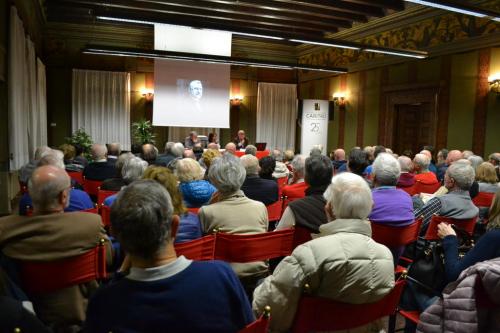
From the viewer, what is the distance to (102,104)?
12836mm

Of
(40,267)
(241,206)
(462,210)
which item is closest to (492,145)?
(462,210)

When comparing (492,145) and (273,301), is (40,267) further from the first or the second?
A: (492,145)

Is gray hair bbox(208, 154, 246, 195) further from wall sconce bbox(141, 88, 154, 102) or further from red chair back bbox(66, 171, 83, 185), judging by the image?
wall sconce bbox(141, 88, 154, 102)

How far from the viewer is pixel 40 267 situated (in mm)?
1938

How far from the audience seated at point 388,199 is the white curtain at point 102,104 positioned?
11.0 meters

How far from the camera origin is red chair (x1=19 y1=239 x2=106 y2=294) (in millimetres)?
1946

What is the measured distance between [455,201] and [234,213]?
1782 mm

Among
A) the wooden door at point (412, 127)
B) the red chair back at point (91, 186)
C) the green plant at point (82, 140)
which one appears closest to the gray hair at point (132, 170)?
the red chair back at point (91, 186)

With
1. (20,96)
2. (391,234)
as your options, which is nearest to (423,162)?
(391,234)

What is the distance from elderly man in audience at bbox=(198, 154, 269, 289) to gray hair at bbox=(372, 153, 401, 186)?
3.54ft

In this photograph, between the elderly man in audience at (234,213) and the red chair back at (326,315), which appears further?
the elderly man in audience at (234,213)

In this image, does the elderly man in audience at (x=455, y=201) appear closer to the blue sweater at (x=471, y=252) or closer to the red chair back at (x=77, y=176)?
the blue sweater at (x=471, y=252)

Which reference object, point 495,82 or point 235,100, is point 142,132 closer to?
point 235,100

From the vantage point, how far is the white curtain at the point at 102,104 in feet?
41.4
